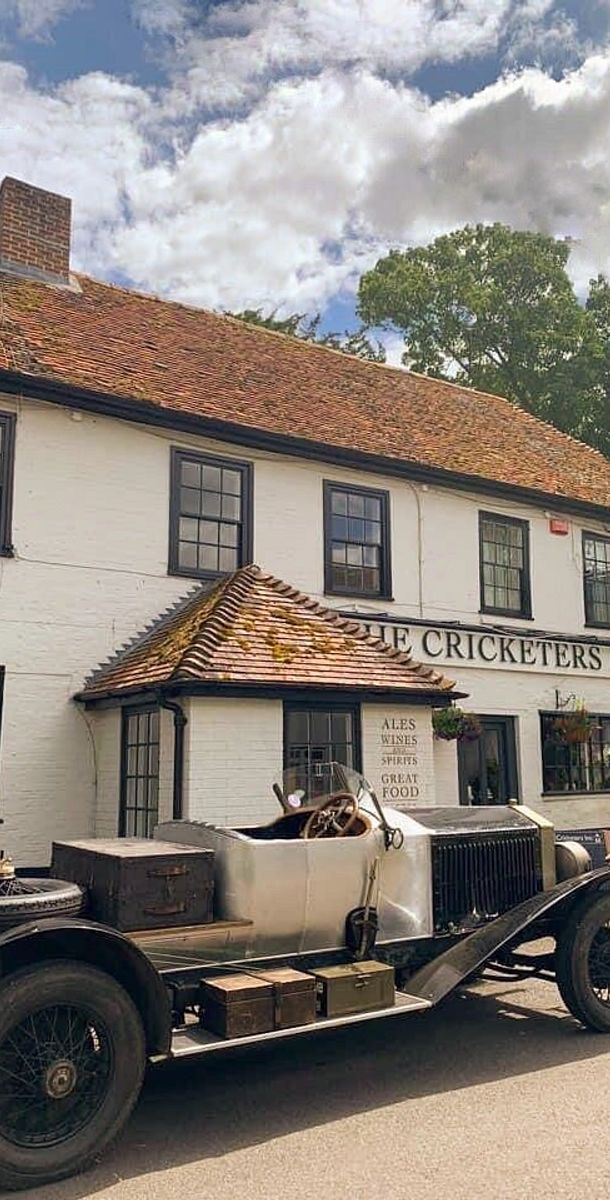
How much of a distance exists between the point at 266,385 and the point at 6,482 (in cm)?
494

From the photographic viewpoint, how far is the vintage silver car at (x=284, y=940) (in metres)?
4.46

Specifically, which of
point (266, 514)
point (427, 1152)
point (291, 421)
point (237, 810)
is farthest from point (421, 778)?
point (427, 1152)

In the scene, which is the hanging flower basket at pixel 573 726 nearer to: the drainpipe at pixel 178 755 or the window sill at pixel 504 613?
the window sill at pixel 504 613

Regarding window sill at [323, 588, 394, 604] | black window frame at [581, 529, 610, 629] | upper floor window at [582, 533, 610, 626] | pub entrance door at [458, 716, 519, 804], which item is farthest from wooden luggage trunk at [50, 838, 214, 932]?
upper floor window at [582, 533, 610, 626]

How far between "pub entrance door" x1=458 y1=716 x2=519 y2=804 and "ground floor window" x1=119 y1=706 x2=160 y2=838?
210 inches

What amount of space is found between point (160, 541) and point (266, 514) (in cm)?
162

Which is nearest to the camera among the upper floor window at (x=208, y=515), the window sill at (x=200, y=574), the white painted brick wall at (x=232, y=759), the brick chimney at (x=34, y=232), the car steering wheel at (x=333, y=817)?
the car steering wheel at (x=333, y=817)

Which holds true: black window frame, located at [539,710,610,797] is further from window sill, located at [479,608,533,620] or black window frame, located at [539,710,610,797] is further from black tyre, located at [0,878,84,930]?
black tyre, located at [0,878,84,930]

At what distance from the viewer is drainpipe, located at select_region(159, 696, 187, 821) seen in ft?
32.5

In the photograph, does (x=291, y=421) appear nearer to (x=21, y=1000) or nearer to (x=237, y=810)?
(x=237, y=810)

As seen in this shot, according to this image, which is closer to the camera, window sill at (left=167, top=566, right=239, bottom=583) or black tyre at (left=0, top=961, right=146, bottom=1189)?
black tyre at (left=0, top=961, right=146, bottom=1189)

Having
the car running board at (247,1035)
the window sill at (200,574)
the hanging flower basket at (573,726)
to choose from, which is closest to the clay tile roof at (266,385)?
the window sill at (200,574)

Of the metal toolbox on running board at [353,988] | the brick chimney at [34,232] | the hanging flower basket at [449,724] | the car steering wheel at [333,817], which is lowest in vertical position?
the metal toolbox on running board at [353,988]

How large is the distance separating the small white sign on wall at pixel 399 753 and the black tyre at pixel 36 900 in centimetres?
620
